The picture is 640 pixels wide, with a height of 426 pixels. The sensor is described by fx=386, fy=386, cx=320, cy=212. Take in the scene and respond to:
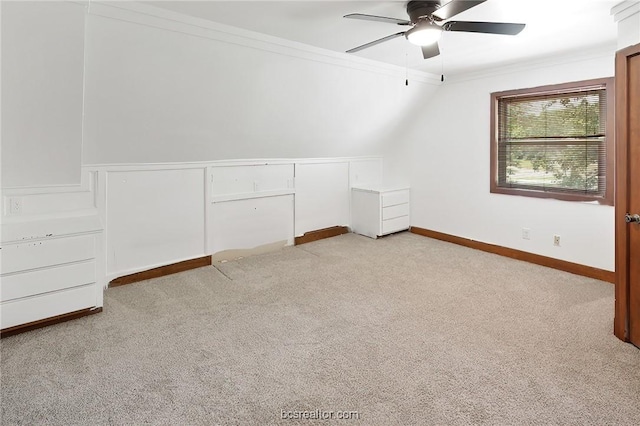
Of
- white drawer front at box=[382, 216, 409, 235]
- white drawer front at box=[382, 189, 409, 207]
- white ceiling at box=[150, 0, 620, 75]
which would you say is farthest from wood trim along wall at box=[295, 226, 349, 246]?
white ceiling at box=[150, 0, 620, 75]

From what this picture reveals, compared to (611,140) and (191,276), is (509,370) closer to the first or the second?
(611,140)

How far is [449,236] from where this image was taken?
17.1ft

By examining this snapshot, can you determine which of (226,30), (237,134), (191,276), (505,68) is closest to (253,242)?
(191,276)

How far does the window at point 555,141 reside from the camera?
371cm

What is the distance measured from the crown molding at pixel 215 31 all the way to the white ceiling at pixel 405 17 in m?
0.07

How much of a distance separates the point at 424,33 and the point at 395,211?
126 inches

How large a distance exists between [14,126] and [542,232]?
4797mm

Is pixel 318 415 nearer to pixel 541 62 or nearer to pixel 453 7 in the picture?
pixel 453 7

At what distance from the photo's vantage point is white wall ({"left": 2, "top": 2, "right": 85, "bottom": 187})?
2.22 metres

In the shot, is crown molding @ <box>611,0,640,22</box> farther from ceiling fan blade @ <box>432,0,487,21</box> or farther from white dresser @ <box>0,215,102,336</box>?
white dresser @ <box>0,215,102,336</box>

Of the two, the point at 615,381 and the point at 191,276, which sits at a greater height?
the point at 191,276

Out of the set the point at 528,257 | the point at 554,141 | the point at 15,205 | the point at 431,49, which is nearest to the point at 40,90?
the point at 15,205

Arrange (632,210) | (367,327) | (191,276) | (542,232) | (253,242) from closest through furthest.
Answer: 1. (632,210)
2. (367,327)
3. (191,276)
4. (542,232)
5. (253,242)

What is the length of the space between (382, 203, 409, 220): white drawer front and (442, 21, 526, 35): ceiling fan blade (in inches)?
119
